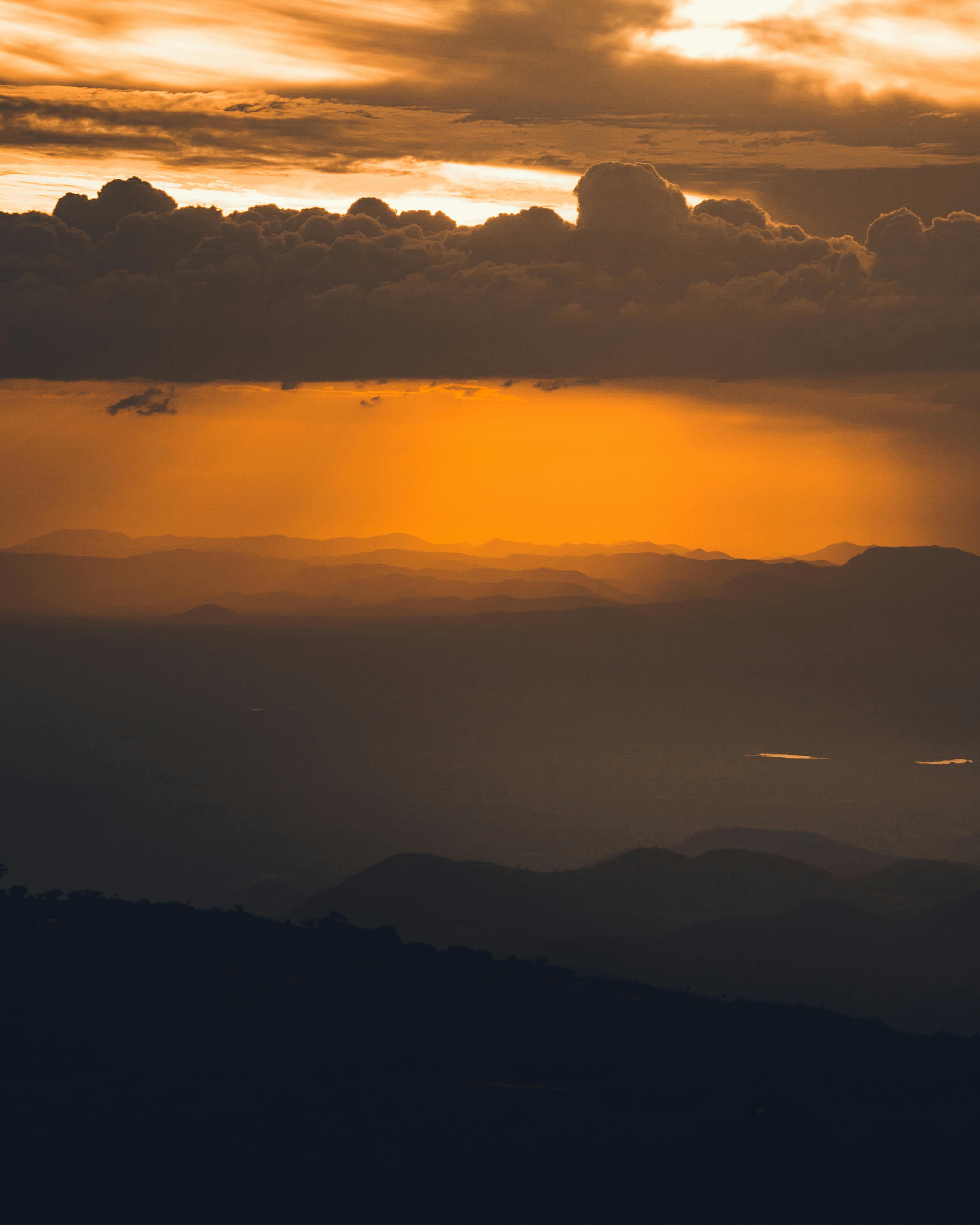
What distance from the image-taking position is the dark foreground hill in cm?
3859

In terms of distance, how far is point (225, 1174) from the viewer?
39.5 meters

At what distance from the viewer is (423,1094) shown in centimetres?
4581

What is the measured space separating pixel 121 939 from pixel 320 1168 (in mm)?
24277

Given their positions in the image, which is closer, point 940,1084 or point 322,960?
point 940,1084

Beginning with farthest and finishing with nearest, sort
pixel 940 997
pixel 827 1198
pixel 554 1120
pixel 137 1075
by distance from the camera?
1. pixel 940 997
2. pixel 137 1075
3. pixel 554 1120
4. pixel 827 1198

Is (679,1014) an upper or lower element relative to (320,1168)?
lower

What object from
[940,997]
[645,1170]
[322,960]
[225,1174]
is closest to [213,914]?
[322,960]

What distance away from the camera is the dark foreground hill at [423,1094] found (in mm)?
38594

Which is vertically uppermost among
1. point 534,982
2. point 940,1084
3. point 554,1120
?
point 554,1120

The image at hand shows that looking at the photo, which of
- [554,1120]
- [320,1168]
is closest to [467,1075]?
[554,1120]

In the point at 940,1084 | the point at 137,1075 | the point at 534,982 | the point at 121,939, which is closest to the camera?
the point at 137,1075

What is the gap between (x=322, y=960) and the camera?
209 feet

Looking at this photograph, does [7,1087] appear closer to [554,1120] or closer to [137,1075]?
[137,1075]

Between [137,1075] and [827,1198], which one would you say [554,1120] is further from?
[137,1075]
